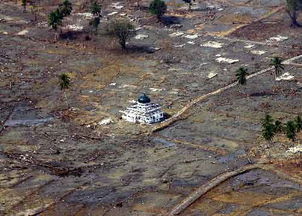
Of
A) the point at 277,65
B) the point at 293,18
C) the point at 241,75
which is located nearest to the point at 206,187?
the point at 241,75

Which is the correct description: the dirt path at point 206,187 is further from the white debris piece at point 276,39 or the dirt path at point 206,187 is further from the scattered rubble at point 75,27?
the scattered rubble at point 75,27

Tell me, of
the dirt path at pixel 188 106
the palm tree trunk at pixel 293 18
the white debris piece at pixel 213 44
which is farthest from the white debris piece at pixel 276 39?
the dirt path at pixel 188 106

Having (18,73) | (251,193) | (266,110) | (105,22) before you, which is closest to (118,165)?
(251,193)

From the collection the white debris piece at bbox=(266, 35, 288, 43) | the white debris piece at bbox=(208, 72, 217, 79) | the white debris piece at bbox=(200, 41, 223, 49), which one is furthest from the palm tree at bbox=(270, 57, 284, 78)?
the white debris piece at bbox=(266, 35, 288, 43)

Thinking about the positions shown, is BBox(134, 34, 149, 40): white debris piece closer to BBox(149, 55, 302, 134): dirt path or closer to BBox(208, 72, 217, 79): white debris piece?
BBox(208, 72, 217, 79): white debris piece

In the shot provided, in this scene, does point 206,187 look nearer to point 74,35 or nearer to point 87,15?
point 74,35

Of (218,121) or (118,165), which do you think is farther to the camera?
(218,121)

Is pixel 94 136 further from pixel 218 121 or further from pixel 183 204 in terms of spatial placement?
pixel 183 204
